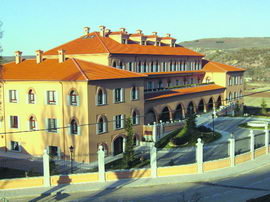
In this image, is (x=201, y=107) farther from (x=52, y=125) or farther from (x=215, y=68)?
(x=52, y=125)

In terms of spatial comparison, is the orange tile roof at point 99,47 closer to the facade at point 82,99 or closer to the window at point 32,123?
the facade at point 82,99

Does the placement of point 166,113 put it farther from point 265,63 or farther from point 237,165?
point 265,63

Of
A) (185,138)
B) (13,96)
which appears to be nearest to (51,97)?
(13,96)

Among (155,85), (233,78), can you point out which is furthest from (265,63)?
(155,85)

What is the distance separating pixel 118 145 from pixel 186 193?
15078mm

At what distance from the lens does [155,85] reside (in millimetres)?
57656

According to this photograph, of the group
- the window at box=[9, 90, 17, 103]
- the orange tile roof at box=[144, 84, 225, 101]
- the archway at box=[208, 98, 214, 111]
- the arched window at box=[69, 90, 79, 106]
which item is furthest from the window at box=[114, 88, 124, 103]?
the archway at box=[208, 98, 214, 111]

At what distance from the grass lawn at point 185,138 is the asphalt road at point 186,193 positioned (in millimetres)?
Result: 11823

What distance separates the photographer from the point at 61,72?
39.7 meters

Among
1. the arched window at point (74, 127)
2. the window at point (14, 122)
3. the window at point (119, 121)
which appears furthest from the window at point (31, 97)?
the window at point (119, 121)

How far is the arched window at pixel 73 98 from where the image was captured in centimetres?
3751

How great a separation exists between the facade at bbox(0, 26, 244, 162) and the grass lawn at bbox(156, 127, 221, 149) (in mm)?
3284

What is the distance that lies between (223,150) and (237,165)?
3778 mm

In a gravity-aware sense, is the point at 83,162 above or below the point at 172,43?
below
